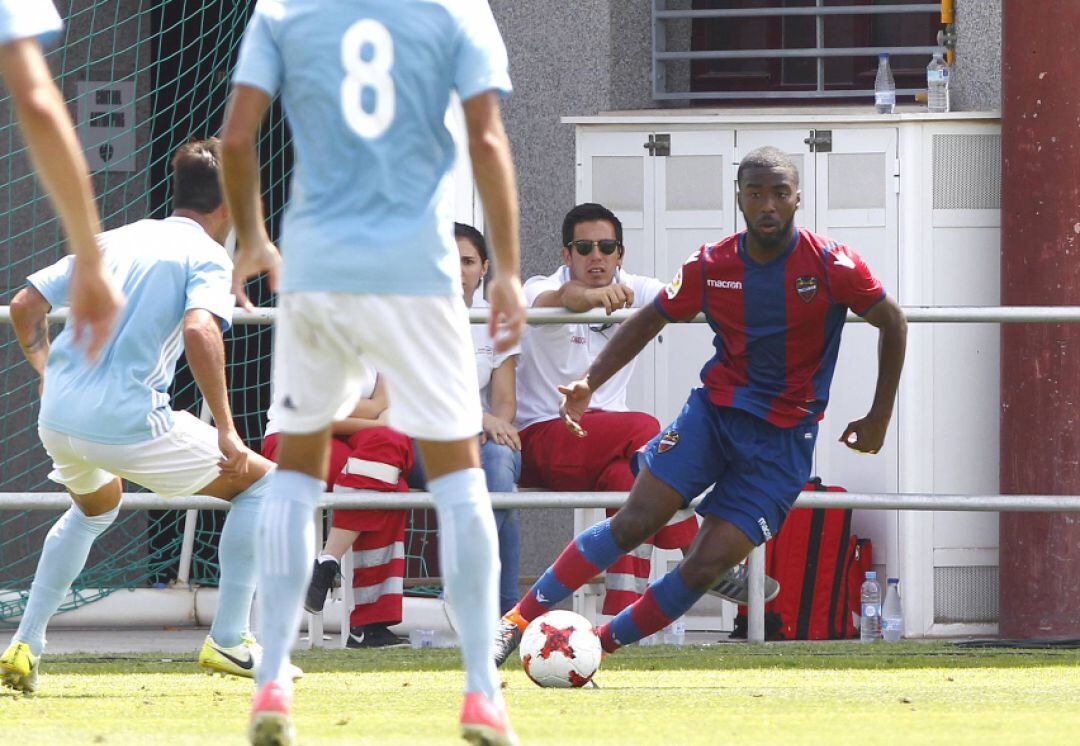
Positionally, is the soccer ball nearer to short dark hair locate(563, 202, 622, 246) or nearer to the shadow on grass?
the shadow on grass

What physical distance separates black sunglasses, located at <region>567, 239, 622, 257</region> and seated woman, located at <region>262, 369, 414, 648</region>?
1.01 meters

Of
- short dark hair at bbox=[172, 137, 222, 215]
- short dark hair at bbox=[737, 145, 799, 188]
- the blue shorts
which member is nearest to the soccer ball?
the blue shorts

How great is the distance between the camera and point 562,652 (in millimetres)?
5262

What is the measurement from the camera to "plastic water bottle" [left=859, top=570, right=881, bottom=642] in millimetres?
8164

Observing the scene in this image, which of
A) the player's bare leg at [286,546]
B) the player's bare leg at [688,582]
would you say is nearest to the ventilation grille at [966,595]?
the player's bare leg at [688,582]

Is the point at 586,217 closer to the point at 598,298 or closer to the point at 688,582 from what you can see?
the point at 598,298

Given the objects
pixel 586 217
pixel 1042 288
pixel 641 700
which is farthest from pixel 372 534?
pixel 1042 288

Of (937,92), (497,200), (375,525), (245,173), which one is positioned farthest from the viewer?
(937,92)

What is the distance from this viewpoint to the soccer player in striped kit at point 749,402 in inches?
215

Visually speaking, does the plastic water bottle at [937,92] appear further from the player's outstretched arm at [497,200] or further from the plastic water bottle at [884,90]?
the player's outstretched arm at [497,200]

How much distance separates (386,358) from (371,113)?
470 mm

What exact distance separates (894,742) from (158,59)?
6499mm

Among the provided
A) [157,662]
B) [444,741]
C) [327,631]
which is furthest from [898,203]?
[444,741]

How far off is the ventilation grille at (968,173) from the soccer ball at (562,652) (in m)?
3.82
